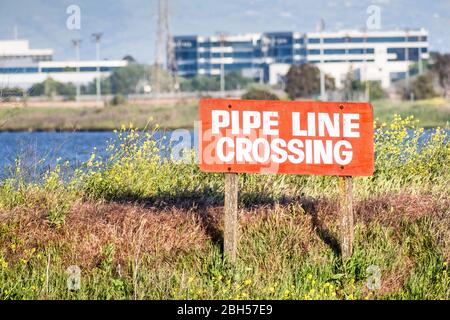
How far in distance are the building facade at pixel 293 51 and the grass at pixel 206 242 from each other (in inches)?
4935

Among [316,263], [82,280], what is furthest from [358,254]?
[82,280]

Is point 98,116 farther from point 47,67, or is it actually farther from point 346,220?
point 346,220

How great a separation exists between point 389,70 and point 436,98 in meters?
45.4

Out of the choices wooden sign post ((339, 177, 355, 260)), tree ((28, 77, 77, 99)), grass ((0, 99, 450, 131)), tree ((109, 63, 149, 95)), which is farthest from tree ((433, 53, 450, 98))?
wooden sign post ((339, 177, 355, 260))

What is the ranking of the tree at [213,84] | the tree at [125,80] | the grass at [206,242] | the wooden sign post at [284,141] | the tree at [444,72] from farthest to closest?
the tree at [213,84]
the tree at [125,80]
the tree at [444,72]
the wooden sign post at [284,141]
the grass at [206,242]

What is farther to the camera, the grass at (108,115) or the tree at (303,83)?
the tree at (303,83)

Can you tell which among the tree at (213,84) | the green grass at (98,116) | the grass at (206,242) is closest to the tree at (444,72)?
the green grass at (98,116)

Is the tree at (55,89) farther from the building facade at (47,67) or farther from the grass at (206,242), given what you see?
the grass at (206,242)

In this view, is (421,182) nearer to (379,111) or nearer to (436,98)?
(379,111)

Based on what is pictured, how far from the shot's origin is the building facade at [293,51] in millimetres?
150625

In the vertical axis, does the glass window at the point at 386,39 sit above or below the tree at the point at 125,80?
above

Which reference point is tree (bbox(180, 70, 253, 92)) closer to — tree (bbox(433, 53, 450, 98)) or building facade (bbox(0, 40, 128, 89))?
building facade (bbox(0, 40, 128, 89))

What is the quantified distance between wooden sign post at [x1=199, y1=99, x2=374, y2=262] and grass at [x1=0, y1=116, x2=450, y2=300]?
48 centimetres

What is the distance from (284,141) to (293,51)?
159 meters
